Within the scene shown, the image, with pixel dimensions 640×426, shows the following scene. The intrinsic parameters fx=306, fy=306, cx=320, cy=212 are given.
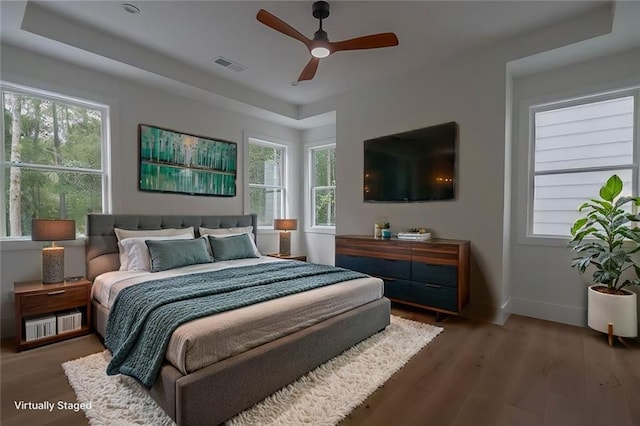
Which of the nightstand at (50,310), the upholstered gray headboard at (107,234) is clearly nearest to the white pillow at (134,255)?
the upholstered gray headboard at (107,234)

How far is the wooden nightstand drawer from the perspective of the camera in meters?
2.64

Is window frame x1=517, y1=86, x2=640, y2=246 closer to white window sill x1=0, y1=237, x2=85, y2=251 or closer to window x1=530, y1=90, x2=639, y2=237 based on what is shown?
window x1=530, y1=90, x2=639, y2=237

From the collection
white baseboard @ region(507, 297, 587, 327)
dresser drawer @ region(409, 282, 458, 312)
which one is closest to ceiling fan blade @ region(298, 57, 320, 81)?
dresser drawer @ region(409, 282, 458, 312)

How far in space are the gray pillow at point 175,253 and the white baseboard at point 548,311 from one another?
365 centimetres

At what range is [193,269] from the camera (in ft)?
10.4

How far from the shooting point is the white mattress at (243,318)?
1681mm

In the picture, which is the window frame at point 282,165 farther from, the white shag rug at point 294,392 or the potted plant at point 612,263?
the potted plant at point 612,263

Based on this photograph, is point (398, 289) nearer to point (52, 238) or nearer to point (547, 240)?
point (547, 240)

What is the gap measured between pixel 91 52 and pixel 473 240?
4.53 m

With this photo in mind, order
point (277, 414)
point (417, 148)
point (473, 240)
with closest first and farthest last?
1. point (277, 414)
2. point (473, 240)
3. point (417, 148)

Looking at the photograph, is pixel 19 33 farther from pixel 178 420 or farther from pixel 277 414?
pixel 277 414

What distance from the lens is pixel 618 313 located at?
9.07 ft

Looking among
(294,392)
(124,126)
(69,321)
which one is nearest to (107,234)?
(69,321)

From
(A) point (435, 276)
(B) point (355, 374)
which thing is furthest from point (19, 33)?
(A) point (435, 276)
